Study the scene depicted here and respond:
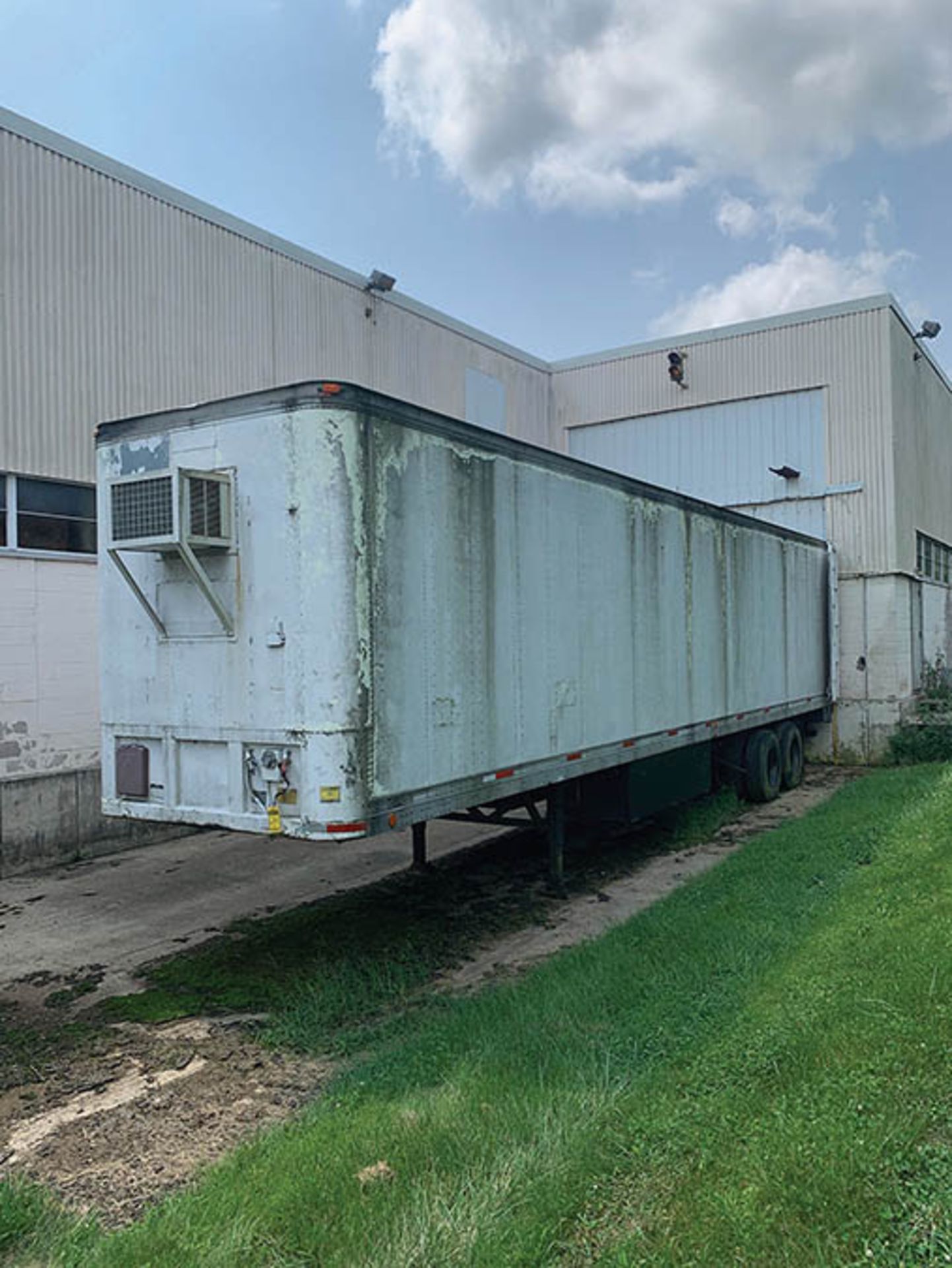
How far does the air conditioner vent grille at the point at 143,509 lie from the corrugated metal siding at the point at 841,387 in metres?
14.7

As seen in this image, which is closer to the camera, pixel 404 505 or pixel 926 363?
pixel 404 505

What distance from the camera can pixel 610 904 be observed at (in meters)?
8.62

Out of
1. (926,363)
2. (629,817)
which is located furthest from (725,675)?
(926,363)

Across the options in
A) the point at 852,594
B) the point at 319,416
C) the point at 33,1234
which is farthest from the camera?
the point at 852,594

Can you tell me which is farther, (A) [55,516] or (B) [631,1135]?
(A) [55,516]

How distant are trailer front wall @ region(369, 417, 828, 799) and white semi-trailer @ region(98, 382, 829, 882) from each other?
2 centimetres

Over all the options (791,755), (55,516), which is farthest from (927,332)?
(55,516)

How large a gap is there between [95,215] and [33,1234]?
1133cm

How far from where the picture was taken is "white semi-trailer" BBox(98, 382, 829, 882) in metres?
5.80

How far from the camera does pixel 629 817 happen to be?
9.74m

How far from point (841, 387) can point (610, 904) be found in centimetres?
1296

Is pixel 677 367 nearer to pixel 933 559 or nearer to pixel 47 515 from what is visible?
pixel 933 559

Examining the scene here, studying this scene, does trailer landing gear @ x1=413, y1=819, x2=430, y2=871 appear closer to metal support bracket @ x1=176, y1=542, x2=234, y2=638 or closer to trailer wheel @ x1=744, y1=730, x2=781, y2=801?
metal support bracket @ x1=176, y1=542, x2=234, y2=638

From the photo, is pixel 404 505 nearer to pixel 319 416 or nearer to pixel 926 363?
pixel 319 416
